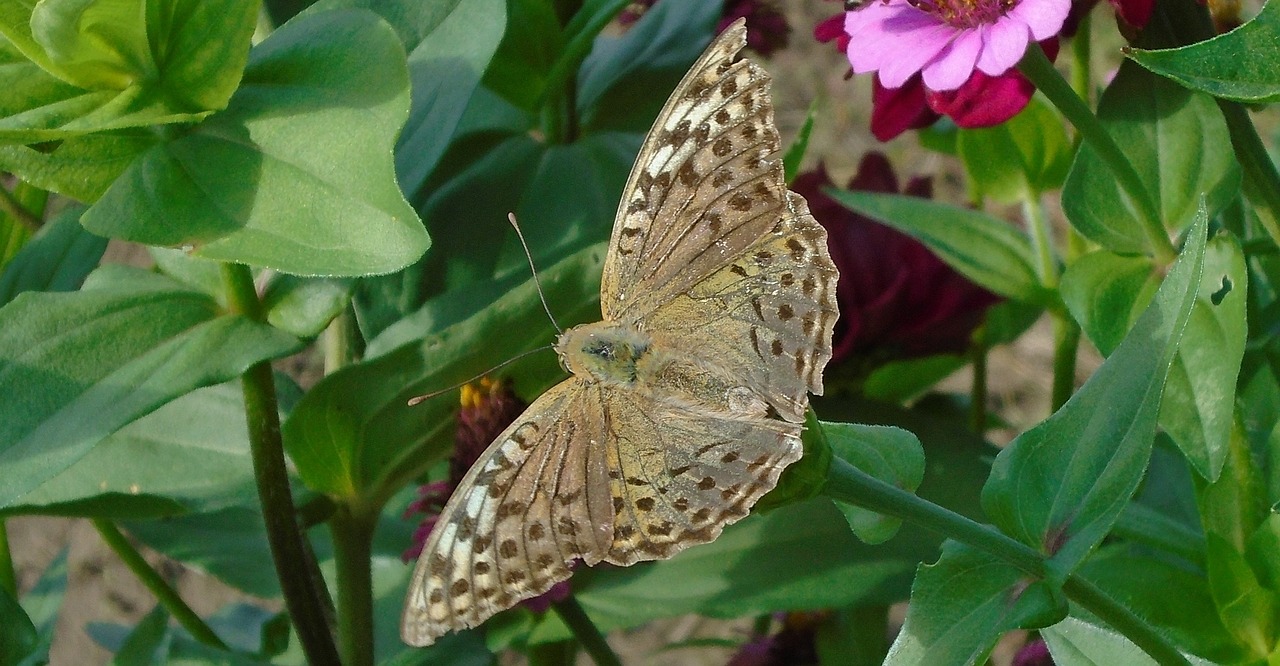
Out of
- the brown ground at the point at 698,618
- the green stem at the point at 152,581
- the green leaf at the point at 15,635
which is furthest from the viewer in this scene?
the brown ground at the point at 698,618

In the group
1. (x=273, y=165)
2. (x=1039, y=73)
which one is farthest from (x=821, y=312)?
(x=273, y=165)

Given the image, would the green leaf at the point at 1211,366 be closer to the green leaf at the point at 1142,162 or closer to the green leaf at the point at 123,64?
the green leaf at the point at 1142,162

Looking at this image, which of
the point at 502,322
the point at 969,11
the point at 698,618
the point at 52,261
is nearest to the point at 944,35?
the point at 969,11

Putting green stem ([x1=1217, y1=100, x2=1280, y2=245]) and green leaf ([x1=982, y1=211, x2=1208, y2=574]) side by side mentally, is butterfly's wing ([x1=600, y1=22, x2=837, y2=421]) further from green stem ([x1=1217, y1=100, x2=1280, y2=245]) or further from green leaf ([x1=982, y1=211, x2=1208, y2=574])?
green stem ([x1=1217, y1=100, x2=1280, y2=245])

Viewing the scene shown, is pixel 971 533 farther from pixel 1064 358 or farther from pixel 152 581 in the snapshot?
pixel 152 581

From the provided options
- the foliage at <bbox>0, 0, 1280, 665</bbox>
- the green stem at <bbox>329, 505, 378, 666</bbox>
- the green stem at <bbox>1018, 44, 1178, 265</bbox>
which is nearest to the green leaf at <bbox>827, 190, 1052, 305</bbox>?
the foliage at <bbox>0, 0, 1280, 665</bbox>

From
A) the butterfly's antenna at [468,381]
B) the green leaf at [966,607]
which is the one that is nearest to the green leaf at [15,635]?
the butterfly's antenna at [468,381]
